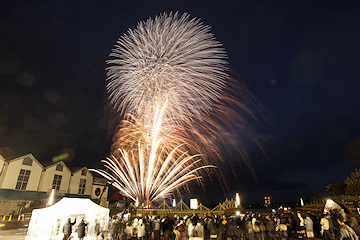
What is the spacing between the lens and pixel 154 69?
1927cm

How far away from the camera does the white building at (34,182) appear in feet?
102

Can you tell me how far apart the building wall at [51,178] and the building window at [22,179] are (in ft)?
7.91

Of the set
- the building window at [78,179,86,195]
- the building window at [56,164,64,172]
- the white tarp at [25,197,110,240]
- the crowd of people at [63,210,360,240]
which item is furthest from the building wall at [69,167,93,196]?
the crowd of people at [63,210,360,240]

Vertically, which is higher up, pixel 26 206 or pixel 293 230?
pixel 26 206

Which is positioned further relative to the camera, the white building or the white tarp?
the white building

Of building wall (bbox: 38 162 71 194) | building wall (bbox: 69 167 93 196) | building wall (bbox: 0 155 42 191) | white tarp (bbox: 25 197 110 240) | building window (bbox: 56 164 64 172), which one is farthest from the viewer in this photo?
building wall (bbox: 69 167 93 196)

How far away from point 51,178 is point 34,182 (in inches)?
117

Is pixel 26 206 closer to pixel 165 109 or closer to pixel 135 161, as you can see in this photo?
pixel 135 161

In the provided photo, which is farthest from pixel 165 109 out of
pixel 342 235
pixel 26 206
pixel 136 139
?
pixel 26 206

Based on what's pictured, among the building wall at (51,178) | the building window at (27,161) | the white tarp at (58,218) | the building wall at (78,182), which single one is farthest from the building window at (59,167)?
the white tarp at (58,218)

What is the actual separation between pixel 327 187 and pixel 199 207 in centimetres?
2372

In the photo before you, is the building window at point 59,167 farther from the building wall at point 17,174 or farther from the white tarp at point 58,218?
the white tarp at point 58,218

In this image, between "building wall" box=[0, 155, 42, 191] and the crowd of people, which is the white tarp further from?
"building wall" box=[0, 155, 42, 191]

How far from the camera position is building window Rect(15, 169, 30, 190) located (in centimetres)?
3262
